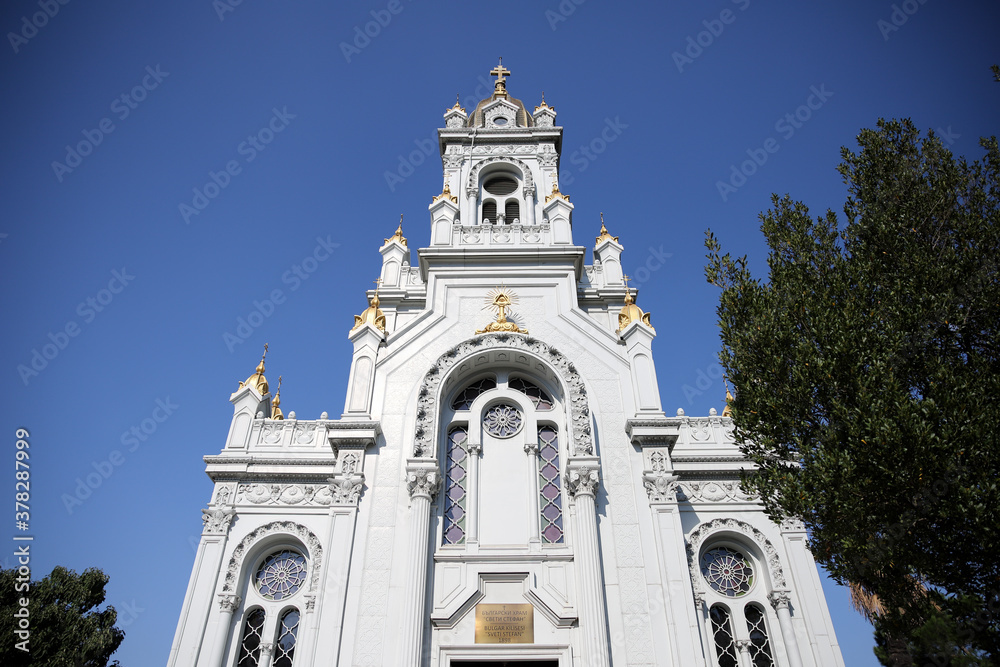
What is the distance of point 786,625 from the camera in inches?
627

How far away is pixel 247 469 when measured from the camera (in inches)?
693

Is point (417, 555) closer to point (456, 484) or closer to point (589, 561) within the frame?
point (456, 484)

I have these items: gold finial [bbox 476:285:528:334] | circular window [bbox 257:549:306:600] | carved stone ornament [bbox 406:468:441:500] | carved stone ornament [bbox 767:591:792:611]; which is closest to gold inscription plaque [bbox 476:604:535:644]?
carved stone ornament [bbox 406:468:441:500]

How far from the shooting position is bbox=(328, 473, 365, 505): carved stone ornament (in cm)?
1616

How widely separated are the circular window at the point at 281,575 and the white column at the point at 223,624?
2.70ft

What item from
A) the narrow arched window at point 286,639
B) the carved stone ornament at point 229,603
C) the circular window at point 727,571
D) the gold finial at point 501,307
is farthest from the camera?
the gold finial at point 501,307

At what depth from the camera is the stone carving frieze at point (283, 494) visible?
17328 mm

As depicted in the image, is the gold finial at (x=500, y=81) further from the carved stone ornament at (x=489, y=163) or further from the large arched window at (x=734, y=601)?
the large arched window at (x=734, y=601)

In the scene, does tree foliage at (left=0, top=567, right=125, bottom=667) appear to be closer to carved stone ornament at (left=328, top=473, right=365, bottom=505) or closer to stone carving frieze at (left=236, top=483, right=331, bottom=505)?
stone carving frieze at (left=236, top=483, right=331, bottom=505)

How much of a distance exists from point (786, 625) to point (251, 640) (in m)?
13.9

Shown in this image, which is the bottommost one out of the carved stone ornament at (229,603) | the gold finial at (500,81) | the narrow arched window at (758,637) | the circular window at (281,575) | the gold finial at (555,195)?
the narrow arched window at (758,637)

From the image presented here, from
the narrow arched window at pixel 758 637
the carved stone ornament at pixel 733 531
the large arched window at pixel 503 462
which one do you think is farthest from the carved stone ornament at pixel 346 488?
the narrow arched window at pixel 758 637

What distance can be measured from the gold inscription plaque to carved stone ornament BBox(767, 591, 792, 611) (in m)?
6.65

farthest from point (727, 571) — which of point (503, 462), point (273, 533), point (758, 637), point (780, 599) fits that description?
point (273, 533)
